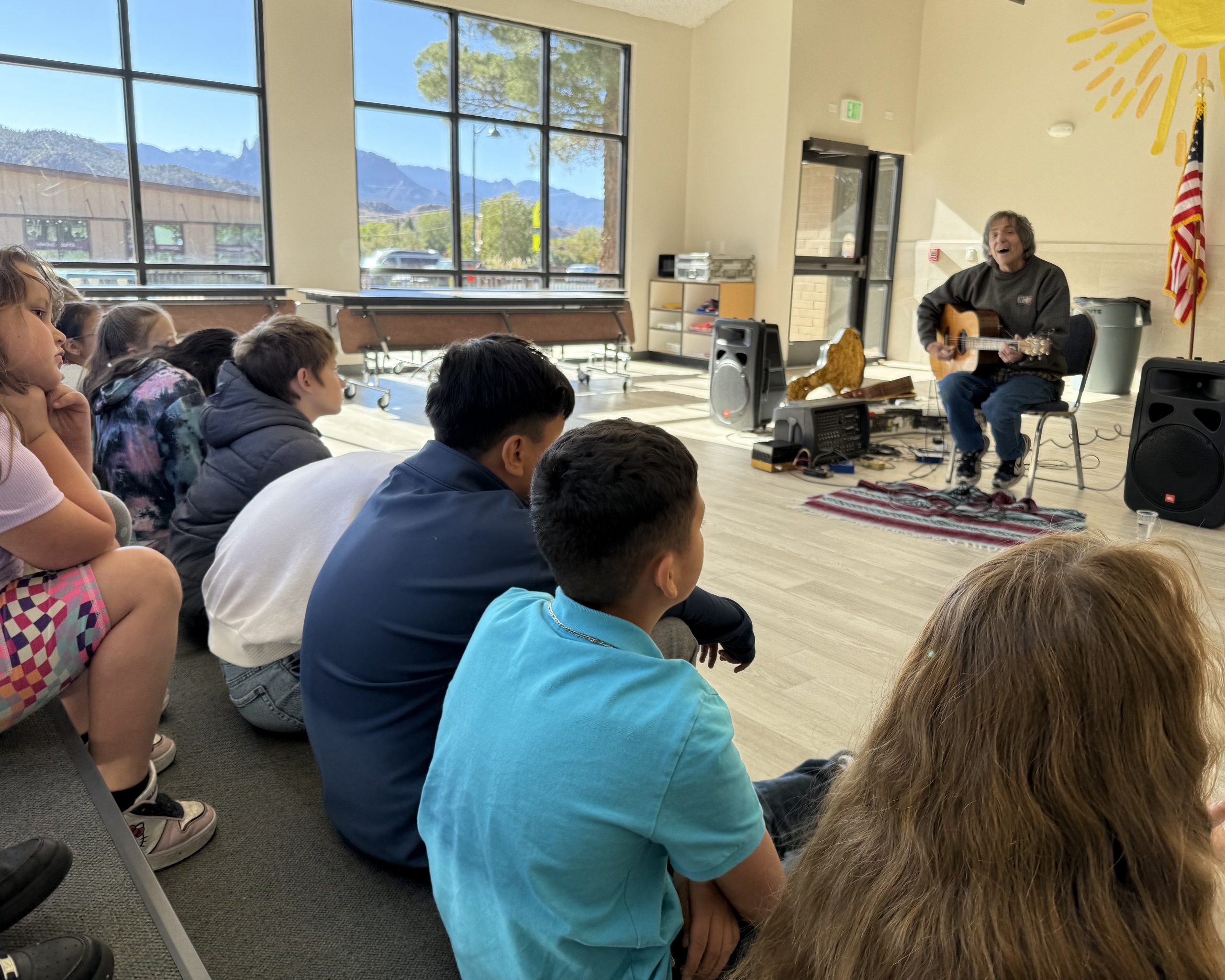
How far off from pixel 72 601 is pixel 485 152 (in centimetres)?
884

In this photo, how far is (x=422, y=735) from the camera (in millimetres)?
1481

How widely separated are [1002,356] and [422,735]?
412cm

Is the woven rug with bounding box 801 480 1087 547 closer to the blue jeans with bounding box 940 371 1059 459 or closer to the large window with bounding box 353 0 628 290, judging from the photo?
the blue jeans with bounding box 940 371 1059 459

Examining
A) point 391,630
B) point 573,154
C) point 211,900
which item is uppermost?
point 573,154

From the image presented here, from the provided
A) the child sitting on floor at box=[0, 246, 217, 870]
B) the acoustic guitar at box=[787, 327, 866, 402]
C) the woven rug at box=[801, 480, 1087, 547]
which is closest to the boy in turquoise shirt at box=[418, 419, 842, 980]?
the child sitting on floor at box=[0, 246, 217, 870]

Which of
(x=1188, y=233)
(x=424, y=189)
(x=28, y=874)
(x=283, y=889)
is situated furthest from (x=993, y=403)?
(x=424, y=189)

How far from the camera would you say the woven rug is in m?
4.04

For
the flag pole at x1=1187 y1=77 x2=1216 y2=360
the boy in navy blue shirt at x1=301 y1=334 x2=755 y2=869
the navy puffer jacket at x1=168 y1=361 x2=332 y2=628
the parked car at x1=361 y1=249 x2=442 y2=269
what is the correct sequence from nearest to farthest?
the boy in navy blue shirt at x1=301 y1=334 x2=755 y2=869 < the navy puffer jacket at x1=168 y1=361 x2=332 y2=628 < the flag pole at x1=1187 y1=77 x2=1216 y2=360 < the parked car at x1=361 y1=249 x2=442 y2=269

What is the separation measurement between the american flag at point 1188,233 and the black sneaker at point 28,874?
9.22m

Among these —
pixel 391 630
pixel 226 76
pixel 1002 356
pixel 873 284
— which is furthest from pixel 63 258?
pixel 873 284

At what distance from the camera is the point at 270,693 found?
210 cm

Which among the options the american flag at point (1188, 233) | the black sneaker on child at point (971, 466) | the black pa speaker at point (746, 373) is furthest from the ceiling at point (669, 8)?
the black sneaker on child at point (971, 466)

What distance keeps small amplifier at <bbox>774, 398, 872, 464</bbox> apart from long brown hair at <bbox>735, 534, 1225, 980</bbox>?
15.3 feet

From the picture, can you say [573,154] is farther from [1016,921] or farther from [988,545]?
[1016,921]
